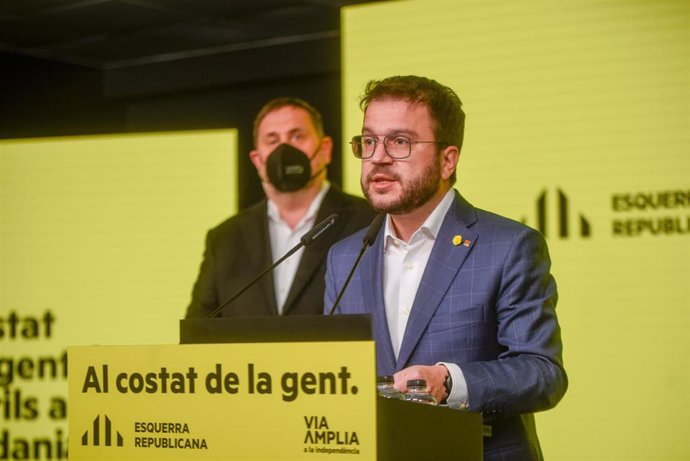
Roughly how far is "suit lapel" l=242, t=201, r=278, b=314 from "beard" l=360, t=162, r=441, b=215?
1274 millimetres

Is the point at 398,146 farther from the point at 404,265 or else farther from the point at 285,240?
the point at 285,240

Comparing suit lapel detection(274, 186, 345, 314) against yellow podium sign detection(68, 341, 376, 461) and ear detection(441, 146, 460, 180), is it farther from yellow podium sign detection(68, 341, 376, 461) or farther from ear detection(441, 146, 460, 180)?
yellow podium sign detection(68, 341, 376, 461)

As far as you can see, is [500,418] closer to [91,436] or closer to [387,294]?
[387,294]

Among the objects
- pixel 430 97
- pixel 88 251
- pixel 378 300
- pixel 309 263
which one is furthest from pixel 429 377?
pixel 88 251

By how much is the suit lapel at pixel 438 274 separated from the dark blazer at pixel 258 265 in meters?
1.12

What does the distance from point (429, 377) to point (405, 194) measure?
0.73 m

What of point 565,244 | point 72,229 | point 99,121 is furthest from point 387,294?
point 99,121

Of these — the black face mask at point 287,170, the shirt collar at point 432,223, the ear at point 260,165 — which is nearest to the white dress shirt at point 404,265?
the shirt collar at point 432,223

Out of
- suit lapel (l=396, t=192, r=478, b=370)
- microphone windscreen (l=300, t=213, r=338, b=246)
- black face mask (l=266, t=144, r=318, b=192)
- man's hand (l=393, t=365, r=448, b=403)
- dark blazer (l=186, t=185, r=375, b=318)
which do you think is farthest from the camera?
black face mask (l=266, t=144, r=318, b=192)

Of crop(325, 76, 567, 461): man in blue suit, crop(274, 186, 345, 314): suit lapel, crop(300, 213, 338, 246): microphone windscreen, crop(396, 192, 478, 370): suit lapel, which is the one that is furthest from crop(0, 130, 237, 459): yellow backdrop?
crop(300, 213, 338, 246): microphone windscreen

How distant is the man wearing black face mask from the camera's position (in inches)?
147

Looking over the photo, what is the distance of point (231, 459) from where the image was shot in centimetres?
173

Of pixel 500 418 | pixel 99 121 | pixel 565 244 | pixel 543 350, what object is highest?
pixel 99 121

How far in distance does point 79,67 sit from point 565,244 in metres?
3.08
